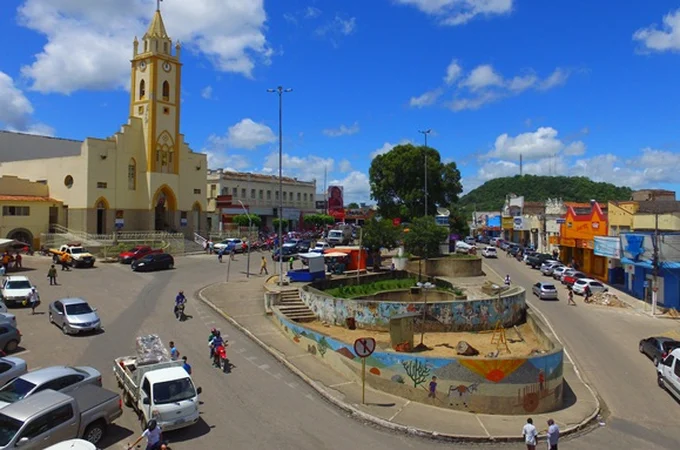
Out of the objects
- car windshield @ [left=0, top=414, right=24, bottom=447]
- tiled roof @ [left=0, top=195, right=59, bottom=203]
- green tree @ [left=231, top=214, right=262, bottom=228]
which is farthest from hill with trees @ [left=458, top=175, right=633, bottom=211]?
car windshield @ [left=0, top=414, right=24, bottom=447]

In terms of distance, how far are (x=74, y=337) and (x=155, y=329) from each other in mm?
3019

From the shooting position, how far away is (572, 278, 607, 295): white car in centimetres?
3597

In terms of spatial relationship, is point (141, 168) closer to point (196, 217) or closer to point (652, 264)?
point (196, 217)

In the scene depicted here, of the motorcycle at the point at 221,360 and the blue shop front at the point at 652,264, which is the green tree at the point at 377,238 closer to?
the blue shop front at the point at 652,264

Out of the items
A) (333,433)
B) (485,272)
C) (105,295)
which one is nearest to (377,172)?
(485,272)

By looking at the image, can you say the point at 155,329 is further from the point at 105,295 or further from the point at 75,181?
the point at 75,181

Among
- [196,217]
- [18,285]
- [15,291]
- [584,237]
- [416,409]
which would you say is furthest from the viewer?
[196,217]

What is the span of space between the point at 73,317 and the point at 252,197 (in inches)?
2393

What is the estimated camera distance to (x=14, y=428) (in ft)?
33.5

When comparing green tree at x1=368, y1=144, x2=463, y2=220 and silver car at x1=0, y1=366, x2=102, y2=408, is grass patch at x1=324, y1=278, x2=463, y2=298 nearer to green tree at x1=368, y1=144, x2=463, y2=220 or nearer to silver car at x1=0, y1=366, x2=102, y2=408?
silver car at x1=0, y1=366, x2=102, y2=408

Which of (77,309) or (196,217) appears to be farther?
(196,217)

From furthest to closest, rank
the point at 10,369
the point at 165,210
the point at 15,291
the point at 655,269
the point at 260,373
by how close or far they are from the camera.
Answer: the point at 165,210
the point at 655,269
the point at 15,291
the point at 260,373
the point at 10,369

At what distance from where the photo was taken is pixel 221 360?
17609mm

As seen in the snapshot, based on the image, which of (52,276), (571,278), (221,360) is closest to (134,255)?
(52,276)
